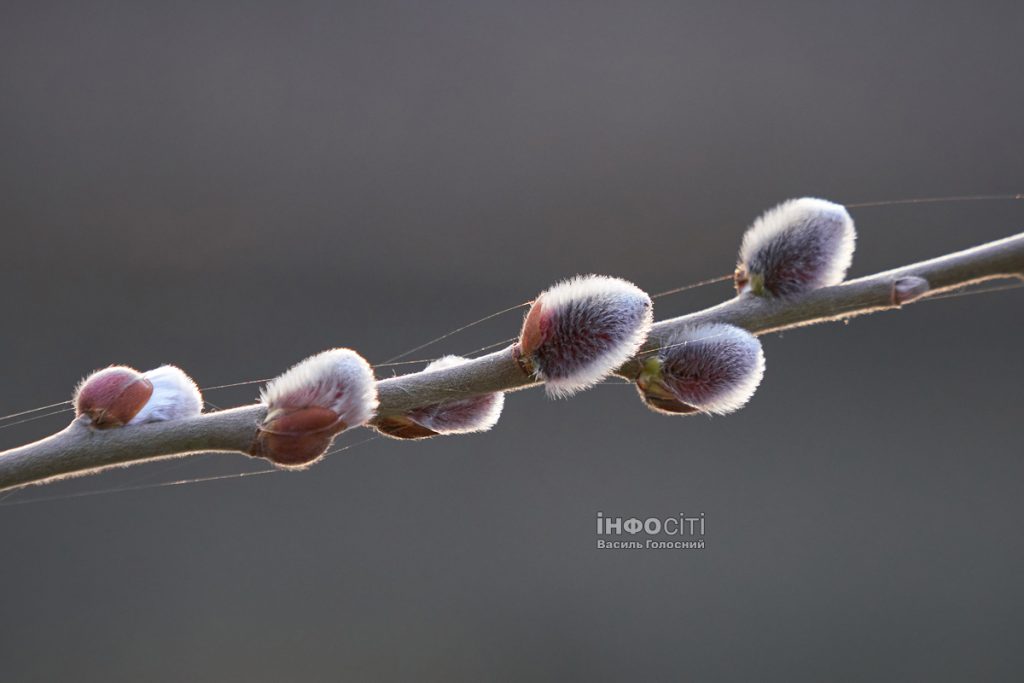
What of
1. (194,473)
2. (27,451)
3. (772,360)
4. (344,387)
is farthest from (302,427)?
(772,360)

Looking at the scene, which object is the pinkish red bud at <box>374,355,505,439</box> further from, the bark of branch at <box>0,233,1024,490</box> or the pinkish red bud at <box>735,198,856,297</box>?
the pinkish red bud at <box>735,198,856,297</box>

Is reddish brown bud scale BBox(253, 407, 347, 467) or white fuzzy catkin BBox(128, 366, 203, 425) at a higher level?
white fuzzy catkin BBox(128, 366, 203, 425)

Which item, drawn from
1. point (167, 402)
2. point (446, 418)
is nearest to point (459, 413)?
point (446, 418)

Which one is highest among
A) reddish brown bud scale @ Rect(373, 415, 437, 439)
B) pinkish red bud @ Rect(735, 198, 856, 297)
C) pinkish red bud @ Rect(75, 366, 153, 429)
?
pinkish red bud @ Rect(735, 198, 856, 297)

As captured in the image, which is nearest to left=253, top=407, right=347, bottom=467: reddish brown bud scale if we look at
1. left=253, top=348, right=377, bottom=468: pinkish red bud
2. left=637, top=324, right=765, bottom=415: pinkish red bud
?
left=253, top=348, right=377, bottom=468: pinkish red bud

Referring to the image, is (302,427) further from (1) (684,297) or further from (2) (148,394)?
(1) (684,297)

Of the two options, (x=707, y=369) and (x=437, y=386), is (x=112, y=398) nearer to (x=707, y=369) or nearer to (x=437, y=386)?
(x=437, y=386)
